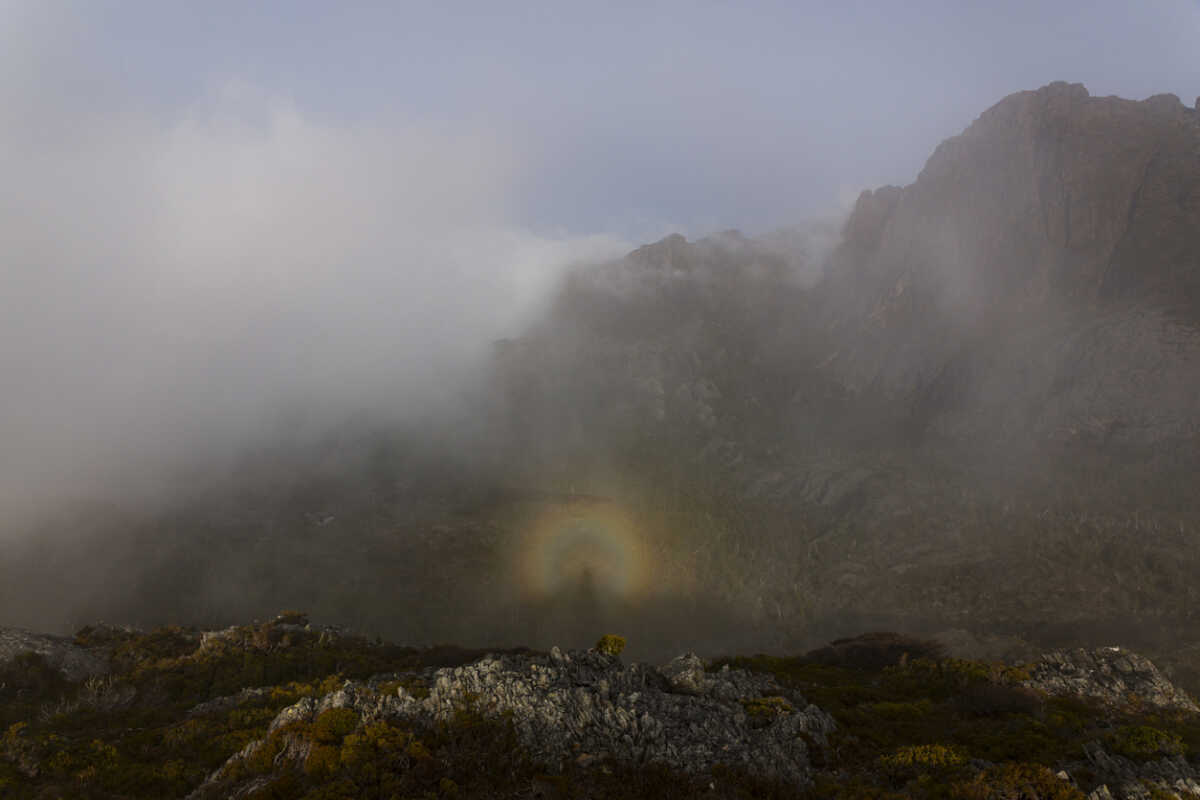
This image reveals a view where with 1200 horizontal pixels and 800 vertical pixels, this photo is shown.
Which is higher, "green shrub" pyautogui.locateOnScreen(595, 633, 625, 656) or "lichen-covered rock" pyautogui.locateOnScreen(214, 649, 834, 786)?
"lichen-covered rock" pyautogui.locateOnScreen(214, 649, 834, 786)

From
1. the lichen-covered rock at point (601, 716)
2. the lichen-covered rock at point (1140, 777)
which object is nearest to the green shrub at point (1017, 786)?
the lichen-covered rock at point (1140, 777)

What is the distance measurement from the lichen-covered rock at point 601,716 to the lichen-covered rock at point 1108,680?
100 feet

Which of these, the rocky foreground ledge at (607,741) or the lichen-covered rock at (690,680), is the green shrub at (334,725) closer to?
the rocky foreground ledge at (607,741)

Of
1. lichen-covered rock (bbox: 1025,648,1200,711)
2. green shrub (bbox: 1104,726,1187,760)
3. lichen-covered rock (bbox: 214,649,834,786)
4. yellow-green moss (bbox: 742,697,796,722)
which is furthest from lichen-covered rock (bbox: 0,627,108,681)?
lichen-covered rock (bbox: 1025,648,1200,711)

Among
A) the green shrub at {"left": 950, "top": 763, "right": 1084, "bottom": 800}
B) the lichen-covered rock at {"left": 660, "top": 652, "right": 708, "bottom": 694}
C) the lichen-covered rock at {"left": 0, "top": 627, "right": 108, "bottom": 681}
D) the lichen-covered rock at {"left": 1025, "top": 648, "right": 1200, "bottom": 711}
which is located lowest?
the lichen-covered rock at {"left": 1025, "top": 648, "right": 1200, "bottom": 711}

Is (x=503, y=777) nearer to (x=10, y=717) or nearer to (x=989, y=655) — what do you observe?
(x=10, y=717)

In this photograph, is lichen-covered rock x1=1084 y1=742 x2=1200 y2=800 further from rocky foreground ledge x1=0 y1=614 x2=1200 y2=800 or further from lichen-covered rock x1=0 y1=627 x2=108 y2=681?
lichen-covered rock x1=0 y1=627 x2=108 y2=681

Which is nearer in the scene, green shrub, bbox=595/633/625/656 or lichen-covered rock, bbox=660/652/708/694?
lichen-covered rock, bbox=660/652/708/694

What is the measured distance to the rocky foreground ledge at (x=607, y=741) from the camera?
26.7 meters

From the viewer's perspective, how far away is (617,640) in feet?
154

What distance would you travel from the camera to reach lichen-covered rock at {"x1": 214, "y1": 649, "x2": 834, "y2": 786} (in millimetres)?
29359

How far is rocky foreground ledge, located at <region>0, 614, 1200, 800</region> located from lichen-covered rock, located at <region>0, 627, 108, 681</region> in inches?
718

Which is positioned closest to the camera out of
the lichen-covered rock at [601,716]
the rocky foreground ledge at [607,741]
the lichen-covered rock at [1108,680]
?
the rocky foreground ledge at [607,741]

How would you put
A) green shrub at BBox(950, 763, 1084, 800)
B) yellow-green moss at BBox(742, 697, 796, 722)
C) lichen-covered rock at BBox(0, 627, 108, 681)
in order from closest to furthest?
1. green shrub at BBox(950, 763, 1084, 800)
2. yellow-green moss at BBox(742, 697, 796, 722)
3. lichen-covered rock at BBox(0, 627, 108, 681)
